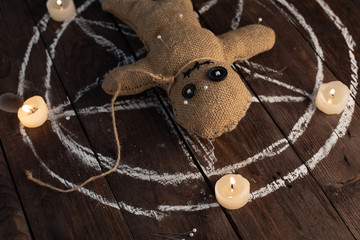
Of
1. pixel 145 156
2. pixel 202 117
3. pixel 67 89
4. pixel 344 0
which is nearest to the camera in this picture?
pixel 202 117

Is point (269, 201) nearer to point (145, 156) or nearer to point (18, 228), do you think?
point (145, 156)

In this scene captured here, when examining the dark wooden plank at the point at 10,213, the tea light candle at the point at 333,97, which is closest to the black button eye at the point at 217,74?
the tea light candle at the point at 333,97

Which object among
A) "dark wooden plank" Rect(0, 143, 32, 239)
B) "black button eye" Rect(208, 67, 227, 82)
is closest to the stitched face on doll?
"black button eye" Rect(208, 67, 227, 82)

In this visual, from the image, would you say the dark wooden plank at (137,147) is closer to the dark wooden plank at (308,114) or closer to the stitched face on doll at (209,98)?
the stitched face on doll at (209,98)

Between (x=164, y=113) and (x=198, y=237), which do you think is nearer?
(x=198, y=237)

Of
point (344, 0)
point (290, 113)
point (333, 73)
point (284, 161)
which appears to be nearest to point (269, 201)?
point (284, 161)

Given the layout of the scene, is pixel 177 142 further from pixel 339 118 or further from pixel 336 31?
pixel 336 31

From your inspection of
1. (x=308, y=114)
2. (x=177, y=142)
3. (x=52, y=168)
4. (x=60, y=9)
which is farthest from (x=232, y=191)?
(x=60, y=9)
